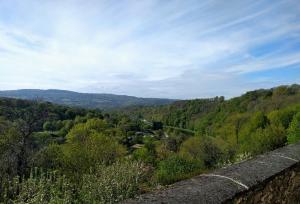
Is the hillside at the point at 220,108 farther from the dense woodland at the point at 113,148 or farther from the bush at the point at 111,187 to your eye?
the bush at the point at 111,187

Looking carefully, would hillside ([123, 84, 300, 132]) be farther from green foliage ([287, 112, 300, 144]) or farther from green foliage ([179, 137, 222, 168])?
green foliage ([287, 112, 300, 144])

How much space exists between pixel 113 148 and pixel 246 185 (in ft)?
66.3

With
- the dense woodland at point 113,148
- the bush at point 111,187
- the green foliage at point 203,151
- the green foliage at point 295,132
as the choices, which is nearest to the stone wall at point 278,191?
the bush at point 111,187

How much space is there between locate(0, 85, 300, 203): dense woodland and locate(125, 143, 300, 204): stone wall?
112 inches

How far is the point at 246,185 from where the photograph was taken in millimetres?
2971

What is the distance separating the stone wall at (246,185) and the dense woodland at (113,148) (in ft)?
9.35

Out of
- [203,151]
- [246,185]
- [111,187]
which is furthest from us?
[203,151]

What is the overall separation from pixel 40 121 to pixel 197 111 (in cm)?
8504

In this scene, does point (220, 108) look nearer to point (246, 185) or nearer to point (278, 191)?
point (278, 191)

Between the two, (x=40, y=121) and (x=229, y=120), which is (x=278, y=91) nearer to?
(x=229, y=120)

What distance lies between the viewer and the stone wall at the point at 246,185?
8.38 feet

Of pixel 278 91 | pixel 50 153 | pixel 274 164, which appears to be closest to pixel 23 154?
pixel 50 153

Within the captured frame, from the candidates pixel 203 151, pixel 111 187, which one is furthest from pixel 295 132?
pixel 111 187

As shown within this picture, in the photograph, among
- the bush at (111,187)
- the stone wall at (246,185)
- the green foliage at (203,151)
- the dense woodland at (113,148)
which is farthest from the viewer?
the green foliage at (203,151)
